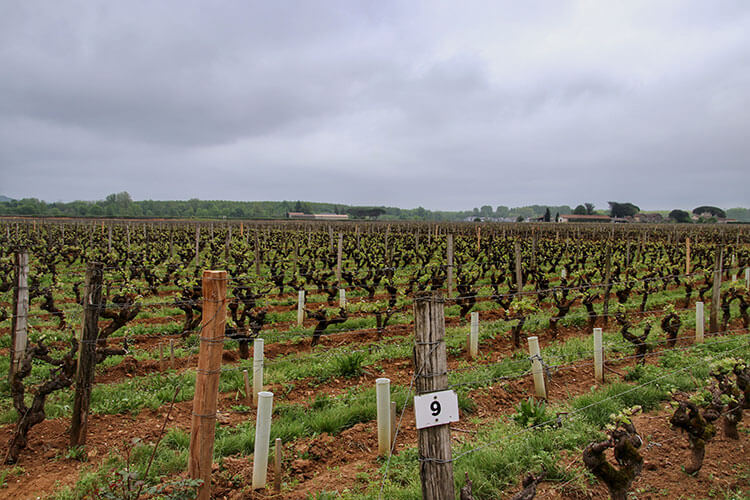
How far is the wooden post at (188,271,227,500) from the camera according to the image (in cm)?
312

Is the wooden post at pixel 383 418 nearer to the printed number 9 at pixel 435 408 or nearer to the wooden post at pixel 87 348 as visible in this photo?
the printed number 9 at pixel 435 408

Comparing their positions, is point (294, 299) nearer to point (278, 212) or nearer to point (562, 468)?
point (562, 468)

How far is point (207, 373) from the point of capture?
3131 millimetres

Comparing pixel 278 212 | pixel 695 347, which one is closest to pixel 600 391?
pixel 695 347

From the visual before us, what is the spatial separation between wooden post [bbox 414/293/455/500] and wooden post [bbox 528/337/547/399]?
11.2ft

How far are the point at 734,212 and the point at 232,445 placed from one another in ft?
737

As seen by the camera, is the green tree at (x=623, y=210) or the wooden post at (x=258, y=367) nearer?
the wooden post at (x=258, y=367)

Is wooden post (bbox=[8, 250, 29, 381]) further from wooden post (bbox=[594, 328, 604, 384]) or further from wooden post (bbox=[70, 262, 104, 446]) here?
wooden post (bbox=[594, 328, 604, 384])

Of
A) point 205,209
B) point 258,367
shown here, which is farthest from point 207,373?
point 205,209

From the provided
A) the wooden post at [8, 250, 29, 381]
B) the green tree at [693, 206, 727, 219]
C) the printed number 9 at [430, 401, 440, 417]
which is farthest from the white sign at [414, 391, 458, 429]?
the green tree at [693, 206, 727, 219]

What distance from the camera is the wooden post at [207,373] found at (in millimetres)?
3125

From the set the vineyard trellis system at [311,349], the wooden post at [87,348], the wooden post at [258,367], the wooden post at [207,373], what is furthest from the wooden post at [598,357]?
the wooden post at [87,348]

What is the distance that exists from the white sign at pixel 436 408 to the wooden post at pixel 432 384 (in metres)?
0.05

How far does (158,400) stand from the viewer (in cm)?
572
